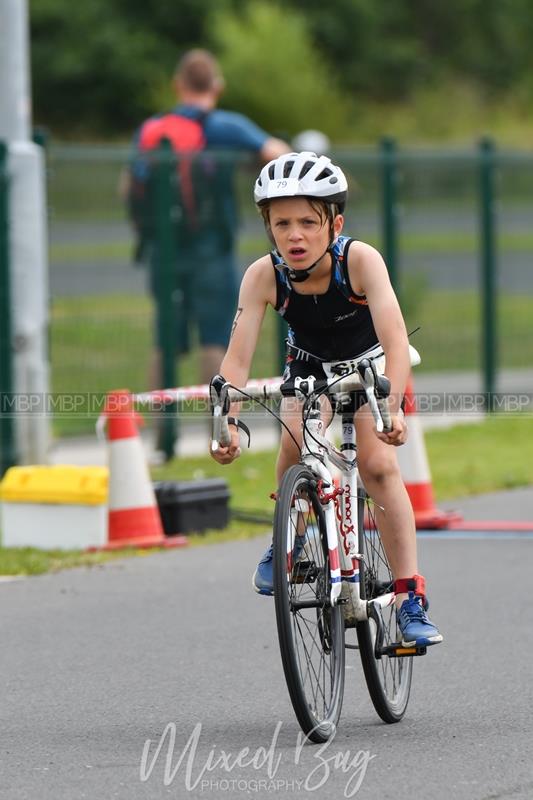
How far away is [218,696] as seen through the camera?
20.9ft

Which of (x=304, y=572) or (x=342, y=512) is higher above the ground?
(x=342, y=512)

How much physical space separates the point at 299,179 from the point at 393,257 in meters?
9.00

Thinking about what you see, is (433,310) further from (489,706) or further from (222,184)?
(489,706)

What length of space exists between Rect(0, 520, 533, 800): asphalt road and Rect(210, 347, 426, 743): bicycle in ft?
0.64

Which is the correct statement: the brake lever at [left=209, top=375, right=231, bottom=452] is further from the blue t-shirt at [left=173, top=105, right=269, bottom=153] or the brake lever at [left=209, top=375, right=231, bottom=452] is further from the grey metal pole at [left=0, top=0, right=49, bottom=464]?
the blue t-shirt at [left=173, top=105, right=269, bottom=153]

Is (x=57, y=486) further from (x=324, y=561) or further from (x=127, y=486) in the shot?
(x=324, y=561)

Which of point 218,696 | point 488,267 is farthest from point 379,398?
point 488,267

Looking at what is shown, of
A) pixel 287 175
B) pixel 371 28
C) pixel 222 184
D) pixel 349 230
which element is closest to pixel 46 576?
pixel 287 175

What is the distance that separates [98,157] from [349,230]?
2.90 metres

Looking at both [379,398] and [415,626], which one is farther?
[415,626]

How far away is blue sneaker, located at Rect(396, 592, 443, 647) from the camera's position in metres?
5.82

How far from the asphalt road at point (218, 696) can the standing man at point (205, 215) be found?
378 cm

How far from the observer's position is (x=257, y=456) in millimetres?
12891

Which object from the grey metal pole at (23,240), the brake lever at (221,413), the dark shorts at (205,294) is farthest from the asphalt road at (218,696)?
the dark shorts at (205,294)
